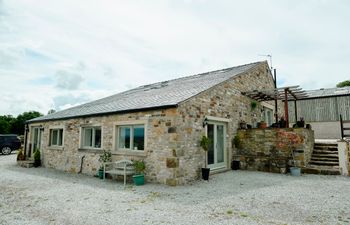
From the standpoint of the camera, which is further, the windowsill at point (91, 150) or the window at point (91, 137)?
the window at point (91, 137)

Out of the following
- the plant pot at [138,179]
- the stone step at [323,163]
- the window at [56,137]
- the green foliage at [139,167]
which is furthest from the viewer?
the window at [56,137]

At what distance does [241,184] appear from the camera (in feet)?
25.5

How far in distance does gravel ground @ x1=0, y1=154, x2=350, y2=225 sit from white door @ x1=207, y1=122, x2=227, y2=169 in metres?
1.38

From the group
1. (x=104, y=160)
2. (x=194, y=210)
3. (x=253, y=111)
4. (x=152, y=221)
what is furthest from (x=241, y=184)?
(x=253, y=111)

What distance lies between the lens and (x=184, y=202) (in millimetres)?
5785

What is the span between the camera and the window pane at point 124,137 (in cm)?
939

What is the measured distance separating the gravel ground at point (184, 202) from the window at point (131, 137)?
1.53 meters

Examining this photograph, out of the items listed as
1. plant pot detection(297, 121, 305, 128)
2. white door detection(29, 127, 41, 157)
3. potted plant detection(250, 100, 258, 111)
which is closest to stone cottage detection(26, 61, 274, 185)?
potted plant detection(250, 100, 258, 111)

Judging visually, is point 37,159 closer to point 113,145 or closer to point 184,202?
point 113,145

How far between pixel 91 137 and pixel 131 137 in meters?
3.15

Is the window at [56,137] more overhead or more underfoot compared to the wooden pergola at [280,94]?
more underfoot

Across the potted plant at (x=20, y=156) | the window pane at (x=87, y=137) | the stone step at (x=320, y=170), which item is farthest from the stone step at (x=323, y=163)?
the potted plant at (x=20, y=156)

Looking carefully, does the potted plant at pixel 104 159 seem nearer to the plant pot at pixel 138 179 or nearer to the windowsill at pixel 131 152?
the windowsill at pixel 131 152

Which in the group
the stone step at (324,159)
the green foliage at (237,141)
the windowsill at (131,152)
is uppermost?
the green foliage at (237,141)
